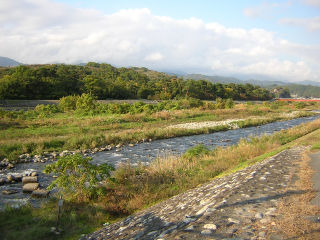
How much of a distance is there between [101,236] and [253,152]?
1028 cm

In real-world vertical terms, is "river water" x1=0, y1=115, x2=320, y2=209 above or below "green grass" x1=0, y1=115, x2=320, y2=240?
below

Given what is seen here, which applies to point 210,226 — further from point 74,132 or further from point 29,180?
point 74,132

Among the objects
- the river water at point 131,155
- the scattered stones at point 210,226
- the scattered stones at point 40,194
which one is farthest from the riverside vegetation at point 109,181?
the scattered stones at point 210,226

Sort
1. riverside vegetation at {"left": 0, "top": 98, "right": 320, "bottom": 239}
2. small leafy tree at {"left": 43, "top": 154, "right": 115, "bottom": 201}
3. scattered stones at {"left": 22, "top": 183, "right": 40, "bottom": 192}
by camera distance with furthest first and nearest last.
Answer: scattered stones at {"left": 22, "top": 183, "right": 40, "bottom": 192}
small leafy tree at {"left": 43, "top": 154, "right": 115, "bottom": 201}
riverside vegetation at {"left": 0, "top": 98, "right": 320, "bottom": 239}

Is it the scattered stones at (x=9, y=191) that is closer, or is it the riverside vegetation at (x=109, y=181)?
the riverside vegetation at (x=109, y=181)

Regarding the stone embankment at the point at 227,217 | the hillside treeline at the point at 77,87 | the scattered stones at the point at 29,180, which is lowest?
the scattered stones at the point at 29,180

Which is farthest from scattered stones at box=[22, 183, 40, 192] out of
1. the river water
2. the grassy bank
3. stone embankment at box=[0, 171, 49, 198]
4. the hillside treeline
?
the hillside treeline

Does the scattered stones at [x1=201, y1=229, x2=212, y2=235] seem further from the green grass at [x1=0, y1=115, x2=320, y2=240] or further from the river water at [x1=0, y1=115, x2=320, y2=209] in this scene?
the river water at [x1=0, y1=115, x2=320, y2=209]

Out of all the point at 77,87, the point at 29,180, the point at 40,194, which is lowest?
the point at 29,180

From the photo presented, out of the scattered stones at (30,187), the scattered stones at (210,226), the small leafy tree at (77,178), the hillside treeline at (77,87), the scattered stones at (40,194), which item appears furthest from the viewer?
the hillside treeline at (77,87)

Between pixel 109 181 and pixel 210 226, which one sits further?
pixel 109 181

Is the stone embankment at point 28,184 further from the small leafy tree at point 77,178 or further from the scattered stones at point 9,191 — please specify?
the small leafy tree at point 77,178

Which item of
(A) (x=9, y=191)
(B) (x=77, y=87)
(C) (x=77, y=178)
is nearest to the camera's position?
(C) (x=77, y=178)

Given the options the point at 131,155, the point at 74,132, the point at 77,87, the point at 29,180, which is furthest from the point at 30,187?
the point at 77,87
